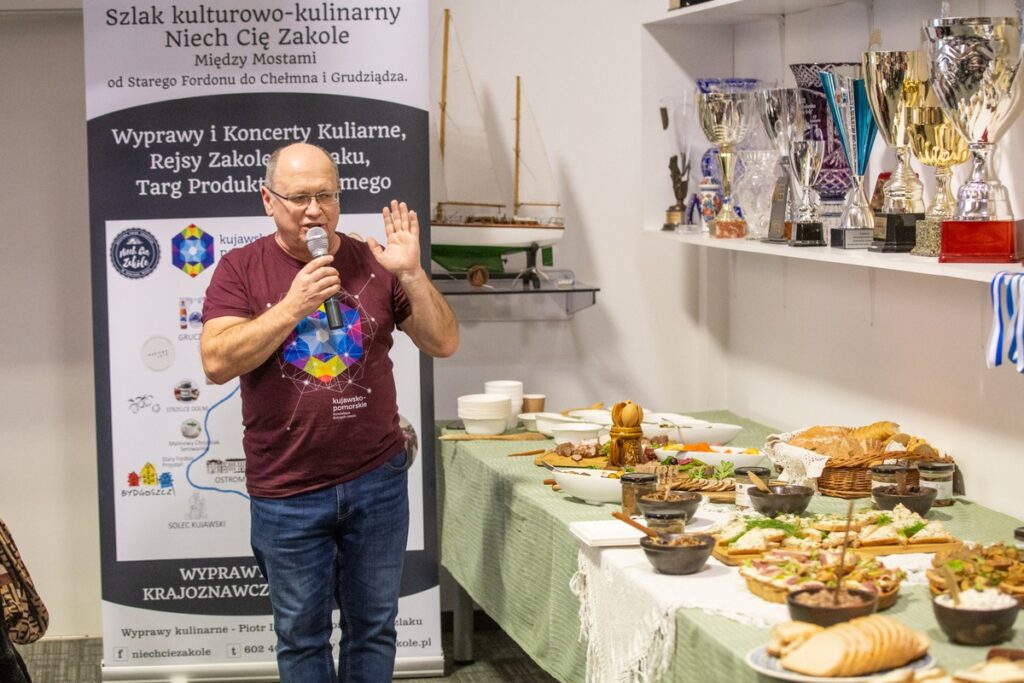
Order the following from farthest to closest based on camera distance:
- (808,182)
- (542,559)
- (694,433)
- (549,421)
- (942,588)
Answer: (549,421) < (694,433) < (808,182) < (542,559) < (942,588)

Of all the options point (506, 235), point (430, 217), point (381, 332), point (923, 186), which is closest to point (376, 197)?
point (430, 217)

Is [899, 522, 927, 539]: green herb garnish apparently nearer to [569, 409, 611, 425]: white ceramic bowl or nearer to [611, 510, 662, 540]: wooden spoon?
[611, 510, 662, 540]: wooden spoon

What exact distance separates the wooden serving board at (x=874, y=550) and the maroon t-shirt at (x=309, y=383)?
2.88 feet

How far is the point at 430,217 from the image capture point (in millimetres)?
3787

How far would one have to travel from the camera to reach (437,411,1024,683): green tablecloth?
1.92m

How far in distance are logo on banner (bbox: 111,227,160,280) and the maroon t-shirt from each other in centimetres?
80

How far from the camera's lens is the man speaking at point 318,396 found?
277cm

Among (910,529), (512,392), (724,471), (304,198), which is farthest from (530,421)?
(910,529)

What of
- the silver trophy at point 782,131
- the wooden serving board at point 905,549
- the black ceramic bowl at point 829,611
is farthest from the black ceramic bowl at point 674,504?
the silver trophy at point 782,131

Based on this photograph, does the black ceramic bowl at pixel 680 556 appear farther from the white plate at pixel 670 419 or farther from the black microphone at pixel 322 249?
the white plate at pixel 670 419

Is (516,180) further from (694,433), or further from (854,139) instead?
(854,139)

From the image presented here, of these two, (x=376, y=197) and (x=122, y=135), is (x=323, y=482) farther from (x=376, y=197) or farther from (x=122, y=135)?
(x=122, y=135)

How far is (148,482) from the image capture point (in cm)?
361

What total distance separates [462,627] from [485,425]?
697 mm
